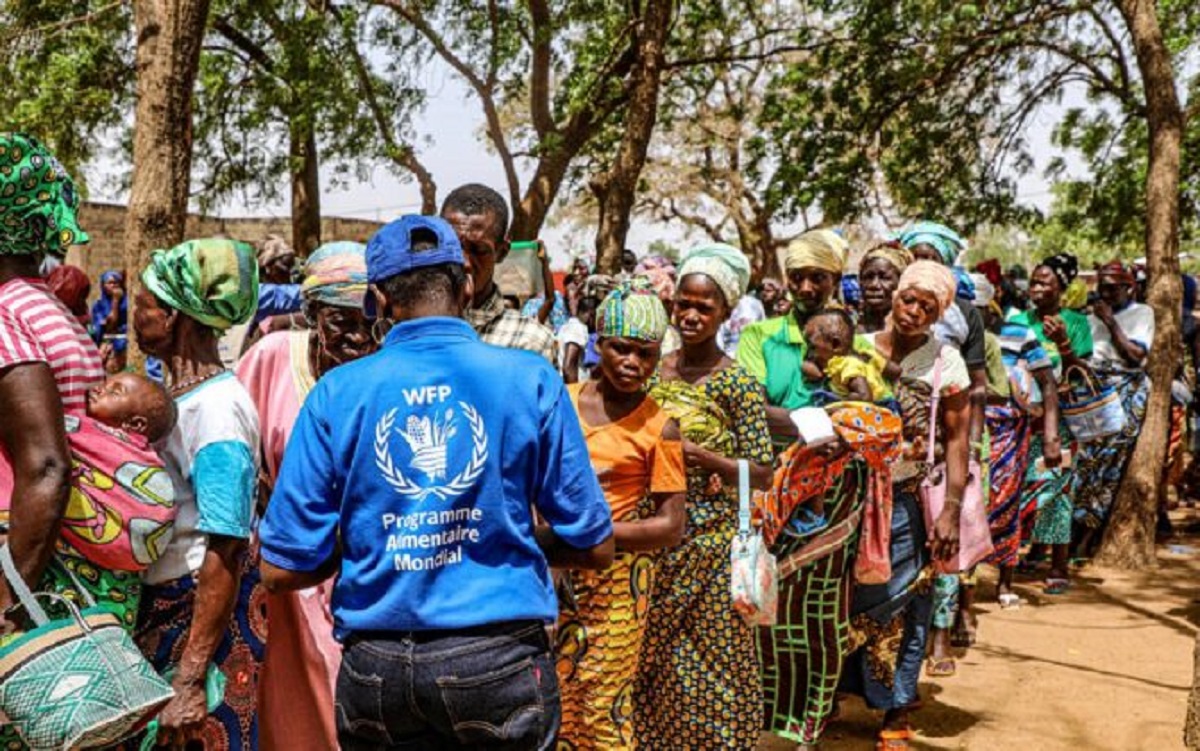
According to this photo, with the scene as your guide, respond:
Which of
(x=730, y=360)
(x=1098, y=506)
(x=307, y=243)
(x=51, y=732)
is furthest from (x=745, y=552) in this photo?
(x=307, y=243)

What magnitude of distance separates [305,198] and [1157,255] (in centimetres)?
955

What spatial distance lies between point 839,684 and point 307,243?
409 inches

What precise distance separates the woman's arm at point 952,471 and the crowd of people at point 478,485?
0.06ft

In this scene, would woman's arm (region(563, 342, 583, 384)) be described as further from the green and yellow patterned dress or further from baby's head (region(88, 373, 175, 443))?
baby's head (region(88, 373, 175, 443))

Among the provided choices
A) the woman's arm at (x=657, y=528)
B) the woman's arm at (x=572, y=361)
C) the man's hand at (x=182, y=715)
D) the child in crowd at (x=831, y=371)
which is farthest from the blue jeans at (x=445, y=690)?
the woman's arm at (x=572, y=361)

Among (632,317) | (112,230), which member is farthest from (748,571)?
(112,230)

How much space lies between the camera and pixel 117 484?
2.35m

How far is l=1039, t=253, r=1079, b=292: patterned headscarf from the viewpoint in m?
7.48

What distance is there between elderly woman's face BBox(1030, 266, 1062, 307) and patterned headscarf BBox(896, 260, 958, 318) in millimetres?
3244

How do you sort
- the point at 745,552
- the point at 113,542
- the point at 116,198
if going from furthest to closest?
the point at 116,198 < the point at 745,552 < the point at 113,542

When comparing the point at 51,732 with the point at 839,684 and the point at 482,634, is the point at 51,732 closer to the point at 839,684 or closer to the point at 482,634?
the point at 482,634

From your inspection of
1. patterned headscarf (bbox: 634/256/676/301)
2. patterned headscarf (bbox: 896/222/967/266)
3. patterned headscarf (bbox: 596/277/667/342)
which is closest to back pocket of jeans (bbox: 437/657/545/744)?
patterned headscarf (bbox: 596/277/667/342)

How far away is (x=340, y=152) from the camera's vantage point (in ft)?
46.1

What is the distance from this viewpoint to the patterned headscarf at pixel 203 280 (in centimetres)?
269
